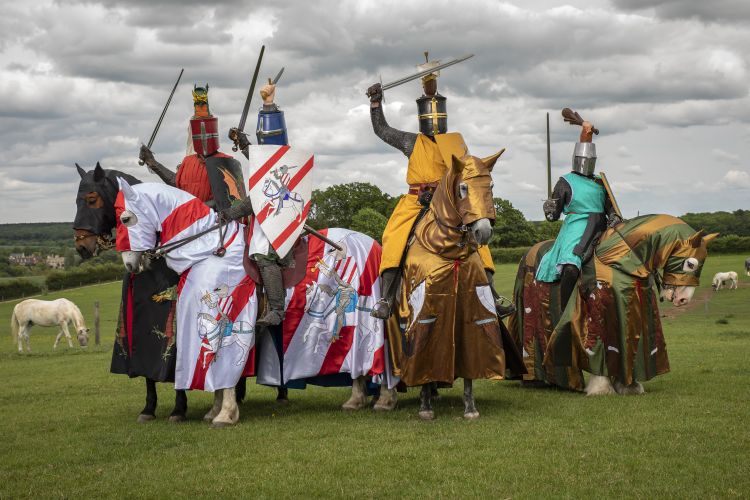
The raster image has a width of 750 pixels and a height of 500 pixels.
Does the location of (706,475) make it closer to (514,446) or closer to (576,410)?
(514,446)

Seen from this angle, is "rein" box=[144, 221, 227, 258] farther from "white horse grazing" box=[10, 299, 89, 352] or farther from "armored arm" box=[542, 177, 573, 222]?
"white horse grazing" box=[10, 299, 89, 352]

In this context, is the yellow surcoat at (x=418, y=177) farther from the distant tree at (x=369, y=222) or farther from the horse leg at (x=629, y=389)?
the distant tree at (x=369, y=222)

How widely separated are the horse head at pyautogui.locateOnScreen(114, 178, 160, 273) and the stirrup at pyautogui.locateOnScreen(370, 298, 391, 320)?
2.38 meters

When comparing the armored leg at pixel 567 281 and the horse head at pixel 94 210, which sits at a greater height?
the horse head at pixel 94 210

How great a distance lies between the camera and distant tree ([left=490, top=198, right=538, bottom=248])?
6303cm

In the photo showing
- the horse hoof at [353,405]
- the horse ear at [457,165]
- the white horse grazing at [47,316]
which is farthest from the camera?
the white horse grazing at [47,316]

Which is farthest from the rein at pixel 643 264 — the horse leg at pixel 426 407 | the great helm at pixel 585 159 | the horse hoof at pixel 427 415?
the horse hoof at pixel 427 415

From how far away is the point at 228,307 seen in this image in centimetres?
895

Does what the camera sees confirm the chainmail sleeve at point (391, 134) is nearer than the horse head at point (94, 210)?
No

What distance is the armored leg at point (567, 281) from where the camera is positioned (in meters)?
10.7

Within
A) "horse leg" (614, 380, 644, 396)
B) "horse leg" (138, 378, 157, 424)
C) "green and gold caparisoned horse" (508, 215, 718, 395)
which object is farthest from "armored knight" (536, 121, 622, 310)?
"horse leg" (138, 378, 157, 424)

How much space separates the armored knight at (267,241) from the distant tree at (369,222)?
4962cm

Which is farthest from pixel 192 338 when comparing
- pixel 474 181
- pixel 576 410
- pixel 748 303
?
A: pixel 748 303

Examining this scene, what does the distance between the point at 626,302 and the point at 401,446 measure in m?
3.91
